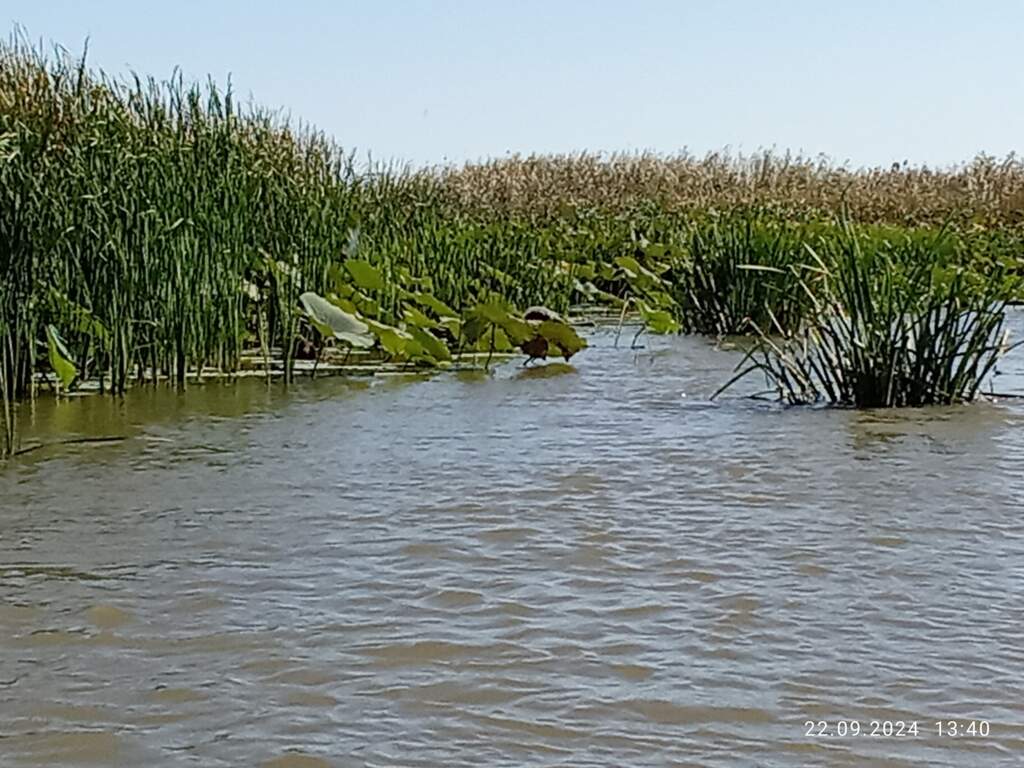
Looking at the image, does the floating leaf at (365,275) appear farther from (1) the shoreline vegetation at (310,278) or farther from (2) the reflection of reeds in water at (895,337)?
(2) the reflection of reeds in water at (895,337)

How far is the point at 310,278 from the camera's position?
7227 millimetres

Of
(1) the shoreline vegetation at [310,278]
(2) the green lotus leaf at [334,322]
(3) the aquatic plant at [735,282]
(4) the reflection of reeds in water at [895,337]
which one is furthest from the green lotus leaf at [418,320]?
(3) the aquatic plant at [735,282]

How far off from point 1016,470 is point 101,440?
2.85m

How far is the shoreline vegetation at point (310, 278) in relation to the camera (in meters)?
5.59

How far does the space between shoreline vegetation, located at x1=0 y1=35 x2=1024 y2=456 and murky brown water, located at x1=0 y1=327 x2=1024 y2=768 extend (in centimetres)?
48

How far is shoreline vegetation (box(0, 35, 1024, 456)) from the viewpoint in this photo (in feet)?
18.3

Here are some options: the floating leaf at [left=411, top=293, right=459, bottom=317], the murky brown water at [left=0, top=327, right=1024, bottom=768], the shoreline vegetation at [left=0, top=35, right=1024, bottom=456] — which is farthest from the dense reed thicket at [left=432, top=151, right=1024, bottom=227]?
the murky brown water at [left=0, top=327, right=1024, bottom=768]

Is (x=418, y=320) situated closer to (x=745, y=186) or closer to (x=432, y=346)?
(x=432, y=346)

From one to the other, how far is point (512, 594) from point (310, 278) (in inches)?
172

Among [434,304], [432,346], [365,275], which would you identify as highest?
[365,275]

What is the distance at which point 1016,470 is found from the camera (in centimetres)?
446

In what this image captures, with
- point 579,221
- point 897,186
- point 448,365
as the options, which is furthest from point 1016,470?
point 897,186

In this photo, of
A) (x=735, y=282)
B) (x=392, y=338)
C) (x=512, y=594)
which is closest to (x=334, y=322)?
(x=392, y=338)

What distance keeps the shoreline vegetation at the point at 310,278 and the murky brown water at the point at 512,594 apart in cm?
48
